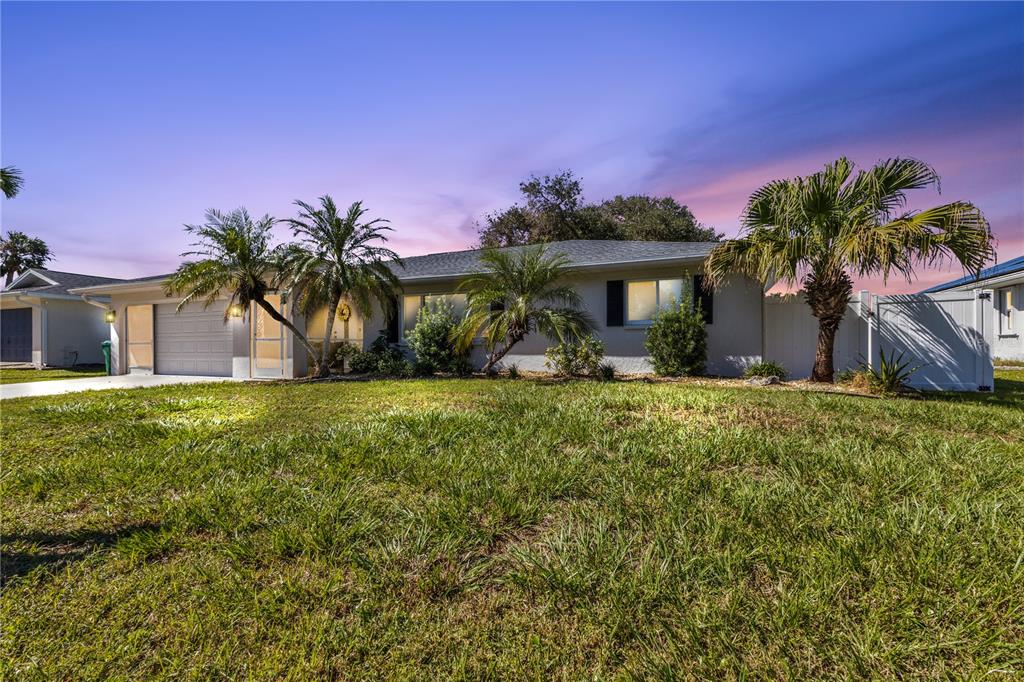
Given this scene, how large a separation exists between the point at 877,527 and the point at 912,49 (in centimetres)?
997

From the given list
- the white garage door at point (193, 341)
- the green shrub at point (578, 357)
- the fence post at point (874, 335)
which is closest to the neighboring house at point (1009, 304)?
the fence post at point (874, 335)

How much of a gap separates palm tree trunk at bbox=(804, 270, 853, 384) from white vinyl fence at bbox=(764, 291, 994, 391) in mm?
872

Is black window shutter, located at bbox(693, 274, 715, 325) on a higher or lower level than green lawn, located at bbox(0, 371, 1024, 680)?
higher

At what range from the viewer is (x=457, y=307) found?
1230 cm

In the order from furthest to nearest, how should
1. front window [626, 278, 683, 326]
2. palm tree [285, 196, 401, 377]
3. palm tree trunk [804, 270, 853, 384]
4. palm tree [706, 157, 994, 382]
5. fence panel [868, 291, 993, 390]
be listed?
front window [626, 278, 683, 326], palm tree [285, 196, 401, 377], palm tree trunk [804, 270, 853, 384], fence panel [868, 291, 993, 390], palm tree [706, 157, 994, 382]

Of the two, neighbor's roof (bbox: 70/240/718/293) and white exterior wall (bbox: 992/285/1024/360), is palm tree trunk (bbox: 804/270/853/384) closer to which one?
neighbor's roof (bbox: 70/240/718/293)

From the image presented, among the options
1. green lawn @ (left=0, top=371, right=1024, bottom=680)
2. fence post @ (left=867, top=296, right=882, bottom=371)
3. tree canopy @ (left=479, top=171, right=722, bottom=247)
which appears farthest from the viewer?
tree canopy @ (left=479, top=171, right=722, bottom=247)

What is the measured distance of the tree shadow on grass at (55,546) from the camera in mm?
2275

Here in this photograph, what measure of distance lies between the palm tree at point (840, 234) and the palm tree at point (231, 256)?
10.4 meters

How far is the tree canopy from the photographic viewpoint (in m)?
25.9

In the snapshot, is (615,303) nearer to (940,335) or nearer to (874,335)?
(874,335)

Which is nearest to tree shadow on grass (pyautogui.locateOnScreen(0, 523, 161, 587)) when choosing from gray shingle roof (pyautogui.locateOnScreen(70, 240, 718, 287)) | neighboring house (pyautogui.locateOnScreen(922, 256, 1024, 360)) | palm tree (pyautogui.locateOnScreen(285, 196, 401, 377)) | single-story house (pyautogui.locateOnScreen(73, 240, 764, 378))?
palm tree (pyautogui.locateOnScreen(285, 196, 401, 377))

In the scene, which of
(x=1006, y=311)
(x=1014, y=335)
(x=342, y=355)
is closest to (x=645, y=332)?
(x=342, y=355)

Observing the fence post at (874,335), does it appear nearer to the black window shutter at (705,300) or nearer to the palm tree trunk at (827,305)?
the palm tree trunk at (827,305)
